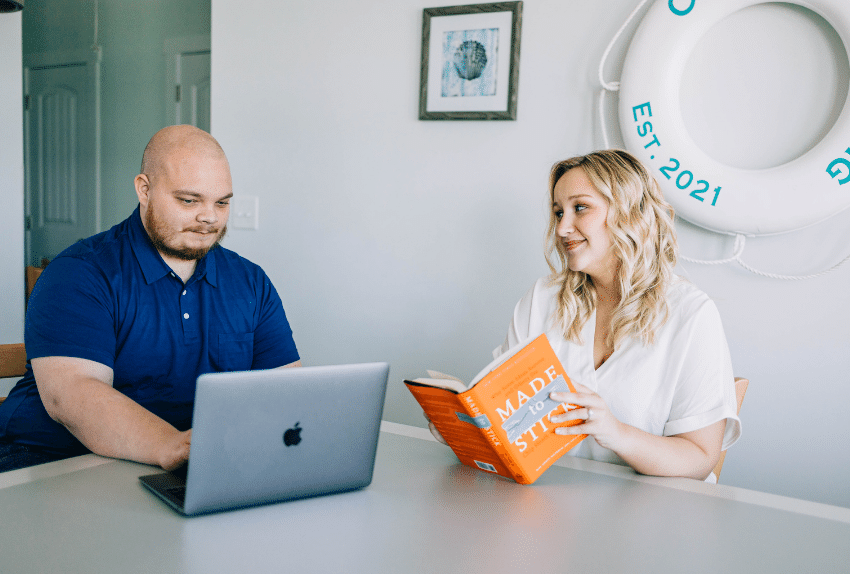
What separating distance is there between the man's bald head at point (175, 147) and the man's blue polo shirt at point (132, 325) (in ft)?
0.38

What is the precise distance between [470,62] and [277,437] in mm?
1397

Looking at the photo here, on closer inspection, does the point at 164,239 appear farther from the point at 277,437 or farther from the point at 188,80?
the point at 188,80

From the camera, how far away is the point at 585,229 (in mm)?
1396

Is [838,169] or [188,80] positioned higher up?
[188,80]

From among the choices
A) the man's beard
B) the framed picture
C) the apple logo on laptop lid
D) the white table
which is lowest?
the white table

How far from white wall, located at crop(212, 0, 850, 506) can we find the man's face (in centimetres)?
79

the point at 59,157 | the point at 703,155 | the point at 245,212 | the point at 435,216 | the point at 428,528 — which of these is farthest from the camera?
the point at 59,157

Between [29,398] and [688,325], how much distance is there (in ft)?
4.23

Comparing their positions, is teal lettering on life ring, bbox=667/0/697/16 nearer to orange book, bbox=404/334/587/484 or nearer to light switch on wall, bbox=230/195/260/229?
orange book, bbox=404/334/587/484

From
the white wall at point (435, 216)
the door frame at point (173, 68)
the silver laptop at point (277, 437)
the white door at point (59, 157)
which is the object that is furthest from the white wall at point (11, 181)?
the silver laptop at point (277, 437)

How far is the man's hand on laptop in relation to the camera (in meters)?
0.95

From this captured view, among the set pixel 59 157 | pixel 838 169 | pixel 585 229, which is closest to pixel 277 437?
pixel 585 229

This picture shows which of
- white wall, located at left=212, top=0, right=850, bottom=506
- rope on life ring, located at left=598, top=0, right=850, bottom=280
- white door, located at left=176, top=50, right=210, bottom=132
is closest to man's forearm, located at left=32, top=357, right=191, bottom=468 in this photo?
white wall, located at left=212, top=0, right=850, bottom=506

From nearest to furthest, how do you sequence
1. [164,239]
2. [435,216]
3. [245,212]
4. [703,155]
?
[164,239], [703,155], [435,216], [245,212]
